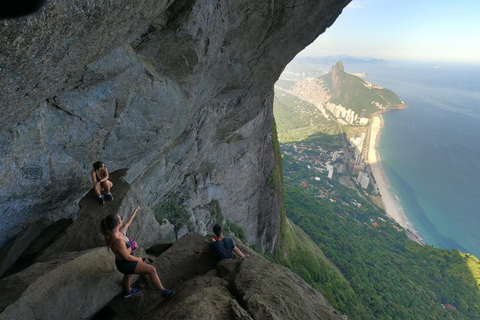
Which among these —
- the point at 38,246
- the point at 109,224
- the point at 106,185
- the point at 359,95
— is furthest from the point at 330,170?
the point at 359,95

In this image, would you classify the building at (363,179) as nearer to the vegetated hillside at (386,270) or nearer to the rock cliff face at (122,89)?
the vegetated hillside at (386,270)

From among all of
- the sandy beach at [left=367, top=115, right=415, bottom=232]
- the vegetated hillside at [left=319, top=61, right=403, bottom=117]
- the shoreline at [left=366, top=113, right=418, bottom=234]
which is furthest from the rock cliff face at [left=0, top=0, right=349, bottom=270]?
the vegetated hillside at [left=319, top=61, right=403, bottom=117]

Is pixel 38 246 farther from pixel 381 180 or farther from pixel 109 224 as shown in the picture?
pixel 381 180

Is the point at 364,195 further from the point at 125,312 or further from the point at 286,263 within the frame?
the point at 125,312

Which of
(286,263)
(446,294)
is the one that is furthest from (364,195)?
(286,263)

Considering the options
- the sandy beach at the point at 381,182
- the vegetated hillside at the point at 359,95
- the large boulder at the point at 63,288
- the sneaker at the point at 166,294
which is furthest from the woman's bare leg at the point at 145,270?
the vegetated hillside at the point at 359,95

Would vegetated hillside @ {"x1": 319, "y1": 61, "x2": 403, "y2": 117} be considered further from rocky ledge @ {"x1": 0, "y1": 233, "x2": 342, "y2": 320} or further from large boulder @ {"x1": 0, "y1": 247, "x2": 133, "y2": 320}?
large boulder @ {"x1": 0, "y1": 247, "x2": 133, "y2": 320}
